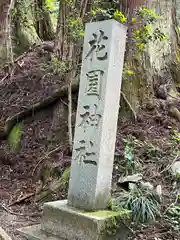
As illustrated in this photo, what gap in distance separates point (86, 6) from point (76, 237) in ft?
13.4

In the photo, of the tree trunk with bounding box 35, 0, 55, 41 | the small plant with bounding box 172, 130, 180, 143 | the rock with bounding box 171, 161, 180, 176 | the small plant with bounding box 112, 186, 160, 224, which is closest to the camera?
the small plant with bounding box 112, 186, 160, 224

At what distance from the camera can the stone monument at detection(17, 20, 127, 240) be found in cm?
287

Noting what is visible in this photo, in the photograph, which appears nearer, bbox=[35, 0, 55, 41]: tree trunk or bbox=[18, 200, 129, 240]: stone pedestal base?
bbox=[18, 200, 129, 240]: stone pedestal base

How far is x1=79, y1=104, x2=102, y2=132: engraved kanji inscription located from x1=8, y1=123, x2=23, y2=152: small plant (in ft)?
9.96

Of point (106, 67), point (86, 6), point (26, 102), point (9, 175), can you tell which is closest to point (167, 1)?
point (86, 6)

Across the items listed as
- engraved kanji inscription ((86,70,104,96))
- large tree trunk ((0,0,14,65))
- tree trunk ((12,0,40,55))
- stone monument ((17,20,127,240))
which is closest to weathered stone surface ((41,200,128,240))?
stone monument ((17,20,127,240))

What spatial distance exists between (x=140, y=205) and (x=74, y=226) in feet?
2.54

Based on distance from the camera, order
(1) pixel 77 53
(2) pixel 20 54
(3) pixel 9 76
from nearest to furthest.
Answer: (1) pixel 77 53
(3) pixel 9 76
(2) pixel 20 54

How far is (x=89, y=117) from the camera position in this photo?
2994 millimetres

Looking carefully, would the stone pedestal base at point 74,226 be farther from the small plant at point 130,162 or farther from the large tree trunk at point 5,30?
the large tree trunk at point 5,30

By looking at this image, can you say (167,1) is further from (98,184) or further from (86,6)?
(98,184)

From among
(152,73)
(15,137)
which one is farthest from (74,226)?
(152,73)

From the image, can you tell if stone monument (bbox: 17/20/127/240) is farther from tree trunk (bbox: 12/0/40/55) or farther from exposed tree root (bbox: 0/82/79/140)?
tree trunk (bbox: 12/0/40/55)

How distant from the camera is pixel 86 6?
545cm
